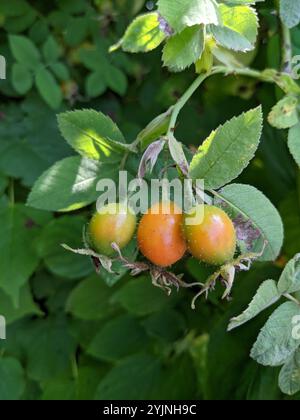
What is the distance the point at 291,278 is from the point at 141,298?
1.84 ft

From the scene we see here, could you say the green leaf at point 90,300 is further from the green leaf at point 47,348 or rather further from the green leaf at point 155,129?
the green leaf at point 155,129

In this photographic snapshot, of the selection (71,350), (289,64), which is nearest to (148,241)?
(289,64)

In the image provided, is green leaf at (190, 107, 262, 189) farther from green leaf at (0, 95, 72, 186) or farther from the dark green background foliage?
green leaf at (0, 95, 72, 186)

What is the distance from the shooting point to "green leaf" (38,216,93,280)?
123cm

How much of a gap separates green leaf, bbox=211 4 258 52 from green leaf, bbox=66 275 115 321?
0.73 metres

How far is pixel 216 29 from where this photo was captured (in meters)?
0.77

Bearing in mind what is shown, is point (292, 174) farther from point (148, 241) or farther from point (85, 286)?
point (148, 241)

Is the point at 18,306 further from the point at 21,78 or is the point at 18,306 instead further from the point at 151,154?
the point at 151,154

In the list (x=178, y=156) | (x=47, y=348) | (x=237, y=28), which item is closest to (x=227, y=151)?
(x=178, y=156)

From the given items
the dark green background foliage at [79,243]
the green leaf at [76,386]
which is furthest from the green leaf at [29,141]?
the green leaf at [76,386]

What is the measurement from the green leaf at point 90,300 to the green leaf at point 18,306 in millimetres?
95

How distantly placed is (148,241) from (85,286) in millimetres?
707

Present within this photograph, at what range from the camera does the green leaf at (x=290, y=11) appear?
86 cm

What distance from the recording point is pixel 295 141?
86 centimetres
